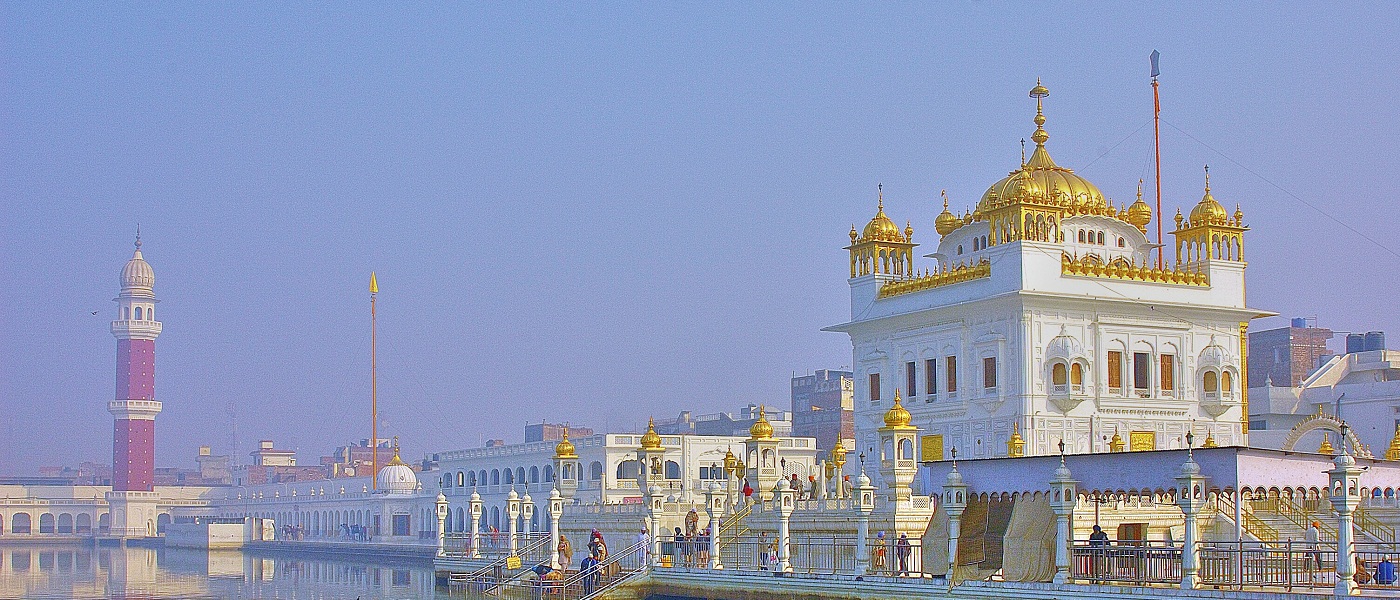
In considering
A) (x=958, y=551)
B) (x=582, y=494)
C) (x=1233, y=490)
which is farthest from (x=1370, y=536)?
(x=582, y=494)

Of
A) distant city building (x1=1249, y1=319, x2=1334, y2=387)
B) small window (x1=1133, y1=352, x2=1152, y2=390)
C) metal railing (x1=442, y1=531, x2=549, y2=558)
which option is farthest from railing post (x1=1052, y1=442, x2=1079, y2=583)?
distant city building (x1=1249, y1=319, x2=1334, y2=387)

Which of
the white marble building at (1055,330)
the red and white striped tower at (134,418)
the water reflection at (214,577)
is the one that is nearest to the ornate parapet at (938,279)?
the white marble building at (1055,330)

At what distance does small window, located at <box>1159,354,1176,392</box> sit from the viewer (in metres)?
40.6

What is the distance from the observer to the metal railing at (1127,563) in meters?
24.1

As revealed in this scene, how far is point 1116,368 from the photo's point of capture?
40.0 metres

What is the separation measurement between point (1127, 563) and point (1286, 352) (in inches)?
1973

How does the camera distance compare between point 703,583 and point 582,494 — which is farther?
point 582,494

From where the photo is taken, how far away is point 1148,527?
31078mm

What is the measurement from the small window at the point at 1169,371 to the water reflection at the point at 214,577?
63.1 feet

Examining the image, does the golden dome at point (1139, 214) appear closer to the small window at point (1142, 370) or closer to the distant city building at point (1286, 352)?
the small window at point (1142, 370)

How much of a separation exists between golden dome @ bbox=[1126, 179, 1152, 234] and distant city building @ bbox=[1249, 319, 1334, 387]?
28563 millimetres

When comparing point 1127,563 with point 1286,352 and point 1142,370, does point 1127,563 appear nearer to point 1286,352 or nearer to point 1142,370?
point 1142,370

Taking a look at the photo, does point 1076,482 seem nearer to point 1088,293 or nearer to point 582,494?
point 1088,293

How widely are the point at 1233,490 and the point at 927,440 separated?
1660 centimetres
